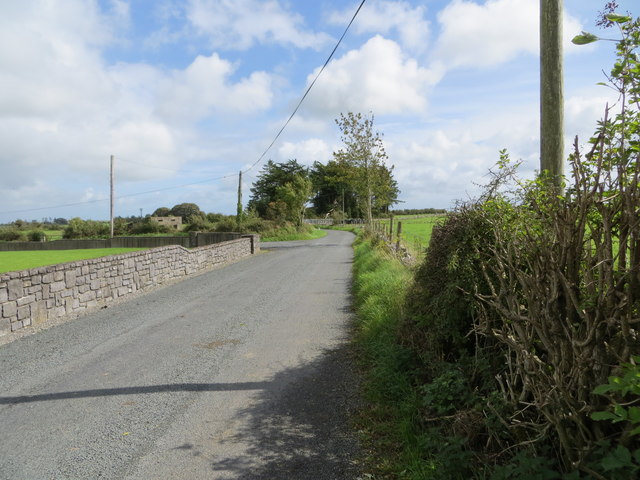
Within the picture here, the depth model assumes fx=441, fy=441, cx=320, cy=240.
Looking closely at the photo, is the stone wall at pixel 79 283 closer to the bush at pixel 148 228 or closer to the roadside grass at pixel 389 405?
the roadside grass at pixel 389 405

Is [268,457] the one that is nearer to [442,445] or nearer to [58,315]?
[442,445]

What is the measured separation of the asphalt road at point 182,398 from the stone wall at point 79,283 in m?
0.55

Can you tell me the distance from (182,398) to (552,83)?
4.91 m

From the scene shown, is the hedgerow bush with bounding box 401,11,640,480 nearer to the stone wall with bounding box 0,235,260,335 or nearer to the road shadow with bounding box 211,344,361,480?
the road shadow with bounding box 211,344,361,480

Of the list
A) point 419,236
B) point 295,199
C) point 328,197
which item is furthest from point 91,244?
point 328,197

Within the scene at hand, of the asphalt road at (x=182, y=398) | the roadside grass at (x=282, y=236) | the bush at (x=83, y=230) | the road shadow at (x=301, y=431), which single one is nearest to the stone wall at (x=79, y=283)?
the asphalt road at (x=182, y=398)

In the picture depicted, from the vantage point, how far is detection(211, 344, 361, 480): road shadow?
3.32m

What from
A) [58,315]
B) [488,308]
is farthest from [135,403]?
[58,315]

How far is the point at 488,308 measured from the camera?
3.99 m

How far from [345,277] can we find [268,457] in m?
10.8

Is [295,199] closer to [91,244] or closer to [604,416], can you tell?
[91,244]

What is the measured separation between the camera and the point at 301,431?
3943mm

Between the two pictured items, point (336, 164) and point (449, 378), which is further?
point (336, 164)

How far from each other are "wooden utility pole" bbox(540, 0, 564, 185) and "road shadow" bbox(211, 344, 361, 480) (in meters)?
3.12
